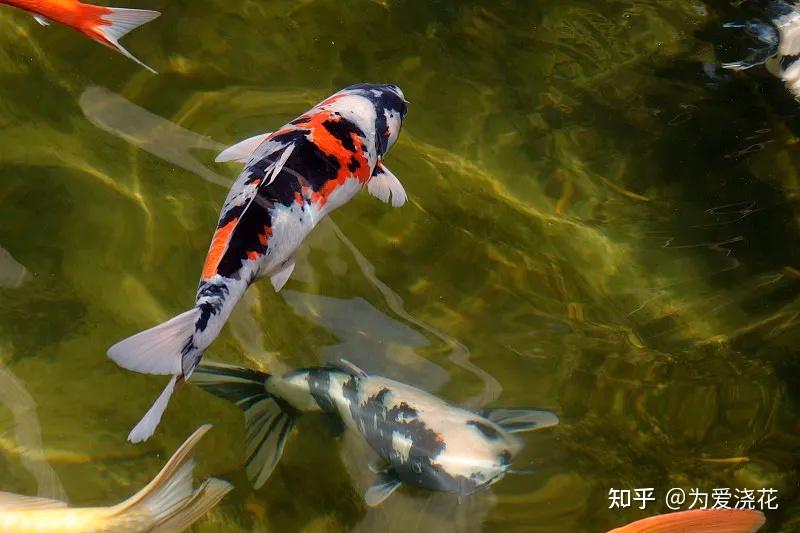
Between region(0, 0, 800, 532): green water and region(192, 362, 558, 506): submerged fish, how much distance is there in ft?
0.33

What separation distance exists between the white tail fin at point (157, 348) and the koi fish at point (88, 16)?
4.76 feet

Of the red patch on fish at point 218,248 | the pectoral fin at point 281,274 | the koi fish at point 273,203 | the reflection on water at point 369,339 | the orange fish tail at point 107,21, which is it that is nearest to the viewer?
the koi fish at point 273,203

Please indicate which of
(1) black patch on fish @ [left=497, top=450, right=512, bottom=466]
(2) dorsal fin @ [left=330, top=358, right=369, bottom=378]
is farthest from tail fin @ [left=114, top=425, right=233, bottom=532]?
(1) black patch on fish @ [left=497, top=450, right=512, bottom=466]

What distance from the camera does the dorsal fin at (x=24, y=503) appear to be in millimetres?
2854

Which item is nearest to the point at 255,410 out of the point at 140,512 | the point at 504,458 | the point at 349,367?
the point at 349,367

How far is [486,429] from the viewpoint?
324 cm

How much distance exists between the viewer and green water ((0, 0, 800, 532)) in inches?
133

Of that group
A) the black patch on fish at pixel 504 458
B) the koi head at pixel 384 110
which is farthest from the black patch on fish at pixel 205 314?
the black patch on fish at pixel 504 458

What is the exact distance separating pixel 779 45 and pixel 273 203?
353 centimetres

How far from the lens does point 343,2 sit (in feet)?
15.5

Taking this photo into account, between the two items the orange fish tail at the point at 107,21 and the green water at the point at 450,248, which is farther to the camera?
the green water at the point at 450,248

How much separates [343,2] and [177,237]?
80.0 inches

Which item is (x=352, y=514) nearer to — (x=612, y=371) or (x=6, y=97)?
(x=612, y=371)

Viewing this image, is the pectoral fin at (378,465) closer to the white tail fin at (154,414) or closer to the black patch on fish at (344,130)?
the white tail fin at (154,414)
